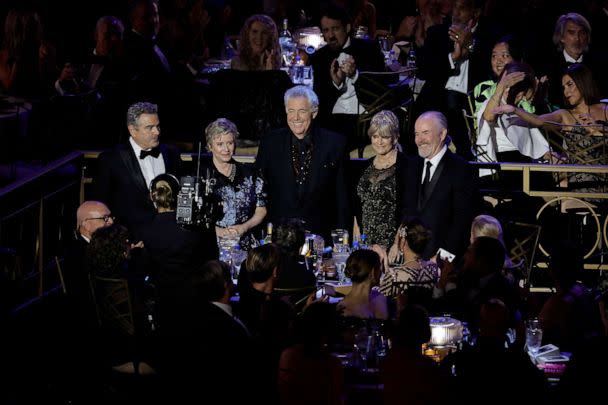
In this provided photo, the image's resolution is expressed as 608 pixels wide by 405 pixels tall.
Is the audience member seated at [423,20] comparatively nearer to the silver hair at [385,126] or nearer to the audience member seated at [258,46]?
the audience member seated at [258,46]

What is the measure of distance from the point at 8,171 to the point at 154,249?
3.29m

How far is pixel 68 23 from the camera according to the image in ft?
39.7

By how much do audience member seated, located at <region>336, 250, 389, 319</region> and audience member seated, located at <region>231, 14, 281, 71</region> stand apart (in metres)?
3.17

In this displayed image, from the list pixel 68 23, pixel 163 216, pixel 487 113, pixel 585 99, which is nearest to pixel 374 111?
Answer: pixel 487 113

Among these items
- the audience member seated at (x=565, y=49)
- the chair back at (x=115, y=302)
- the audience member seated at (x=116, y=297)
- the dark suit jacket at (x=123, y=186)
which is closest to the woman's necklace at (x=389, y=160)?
the dark suit jacket at (x=123, y=186)

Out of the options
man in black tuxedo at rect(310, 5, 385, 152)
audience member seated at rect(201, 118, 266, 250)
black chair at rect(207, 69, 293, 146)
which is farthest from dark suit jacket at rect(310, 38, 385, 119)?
audience member seated at rect(201, 118, 266, 250)

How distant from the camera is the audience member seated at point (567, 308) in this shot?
239 inches

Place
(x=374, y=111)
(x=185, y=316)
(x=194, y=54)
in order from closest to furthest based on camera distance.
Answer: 1. (x=185, y=316)
2. (x=374, y=111)
3. (x=194, y=54)

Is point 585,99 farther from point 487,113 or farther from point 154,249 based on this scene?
point 154,249

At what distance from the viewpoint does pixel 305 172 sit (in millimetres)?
8148

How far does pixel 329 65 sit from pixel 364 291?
3681mm

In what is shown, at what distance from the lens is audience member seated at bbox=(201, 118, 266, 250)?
7809mm

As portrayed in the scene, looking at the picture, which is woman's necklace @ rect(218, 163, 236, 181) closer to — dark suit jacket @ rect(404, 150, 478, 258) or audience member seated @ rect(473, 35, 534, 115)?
dark suit jacket @ rect(404, 150, 478, 258)

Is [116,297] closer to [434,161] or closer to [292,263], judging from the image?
[292,263]
